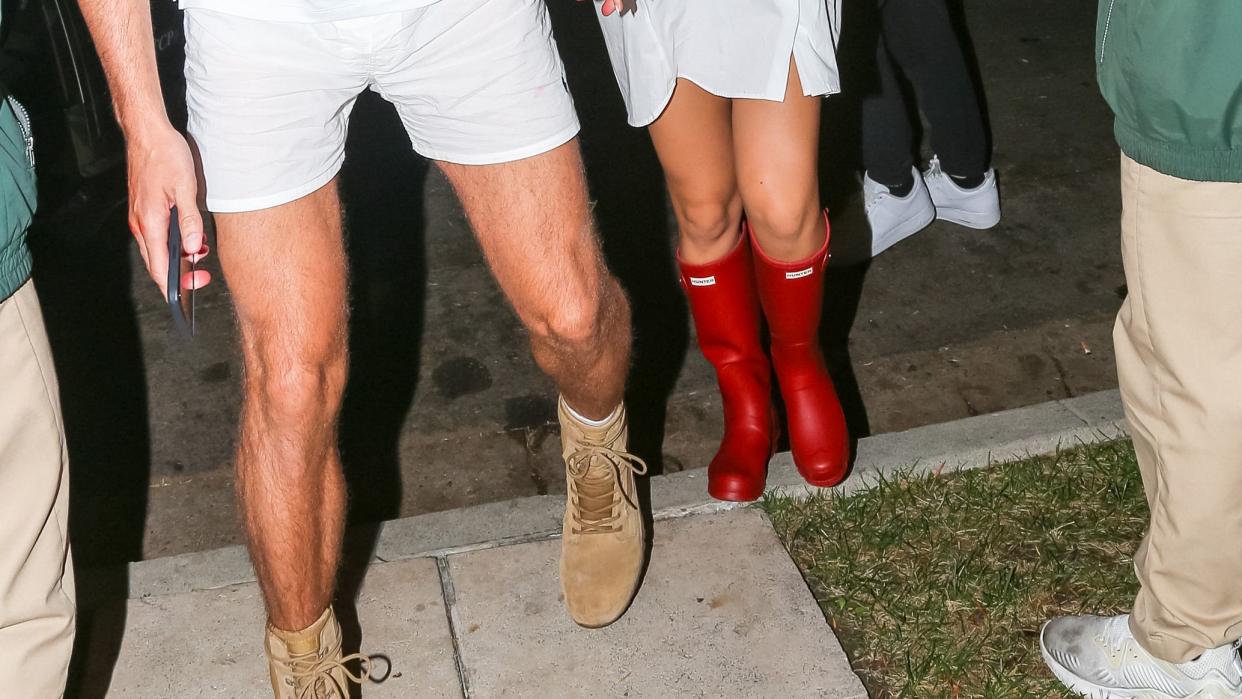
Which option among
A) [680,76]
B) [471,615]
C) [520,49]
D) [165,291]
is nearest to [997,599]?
[471,615]

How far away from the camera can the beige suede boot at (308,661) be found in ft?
7.94

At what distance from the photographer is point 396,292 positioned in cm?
482

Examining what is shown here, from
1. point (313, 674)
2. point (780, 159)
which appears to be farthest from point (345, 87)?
point (313, 674)

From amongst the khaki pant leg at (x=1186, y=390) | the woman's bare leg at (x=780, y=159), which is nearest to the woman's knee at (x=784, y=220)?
the woman's bare leg at (x=780, y=159)

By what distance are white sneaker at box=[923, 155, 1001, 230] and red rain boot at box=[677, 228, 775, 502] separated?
1978 millimetres

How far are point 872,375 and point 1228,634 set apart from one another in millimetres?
1995

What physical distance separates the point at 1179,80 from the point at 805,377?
1.32 metres

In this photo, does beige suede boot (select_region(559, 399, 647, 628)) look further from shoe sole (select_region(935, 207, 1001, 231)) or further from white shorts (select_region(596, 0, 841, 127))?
shoe sole (select_region(935, 207, 1001, 231))

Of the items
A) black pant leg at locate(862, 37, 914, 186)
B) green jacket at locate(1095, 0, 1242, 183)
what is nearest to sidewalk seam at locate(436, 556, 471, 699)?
green jacket at locate(1095, 0, 1242, 183)

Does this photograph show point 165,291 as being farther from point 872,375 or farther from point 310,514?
point 872,375

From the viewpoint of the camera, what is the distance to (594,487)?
2805 mm

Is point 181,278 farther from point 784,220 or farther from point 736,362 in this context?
point 736,362

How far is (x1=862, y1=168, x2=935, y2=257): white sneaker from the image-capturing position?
471 centimetres

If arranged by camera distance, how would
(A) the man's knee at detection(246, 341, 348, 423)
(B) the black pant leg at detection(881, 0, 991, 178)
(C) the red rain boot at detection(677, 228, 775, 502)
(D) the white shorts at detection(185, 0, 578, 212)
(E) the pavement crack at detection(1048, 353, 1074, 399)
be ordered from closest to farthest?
(D) the white shorts at detection(185, 0, 578, 212) → (A) the man's knee at detection(246, 341, 348, 423) → (C) the red rain boot at detection(677, 228, 775, 502) → (E) the pavement crack at detection(1048, 353, 1074, 399) → (B) the black pant leg at detection(881, 0, 991, 178)
